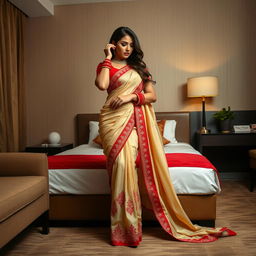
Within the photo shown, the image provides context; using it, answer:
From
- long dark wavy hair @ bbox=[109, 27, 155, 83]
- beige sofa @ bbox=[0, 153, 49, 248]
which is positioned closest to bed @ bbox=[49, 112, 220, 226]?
beige sofa @ bbox=[0, 153, 49, 248]

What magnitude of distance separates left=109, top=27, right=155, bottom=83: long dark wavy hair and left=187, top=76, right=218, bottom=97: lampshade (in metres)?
1.66

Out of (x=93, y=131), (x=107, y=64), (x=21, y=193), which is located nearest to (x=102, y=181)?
(x=21, y=193)

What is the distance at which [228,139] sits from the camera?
368 centimetres

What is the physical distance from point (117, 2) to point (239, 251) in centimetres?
365

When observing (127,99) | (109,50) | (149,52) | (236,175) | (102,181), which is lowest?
(236,175)

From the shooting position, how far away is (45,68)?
14.4 feet

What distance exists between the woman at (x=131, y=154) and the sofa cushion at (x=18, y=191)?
536 millimetres

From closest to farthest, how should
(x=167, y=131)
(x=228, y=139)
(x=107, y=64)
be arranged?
1. (x=107, y=64)
2. (x=228, y=139)
3. (x=167, y=131)

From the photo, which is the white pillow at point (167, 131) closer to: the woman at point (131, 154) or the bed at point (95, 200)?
the bed at point (95, 200)

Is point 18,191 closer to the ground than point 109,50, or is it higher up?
closer to the ground

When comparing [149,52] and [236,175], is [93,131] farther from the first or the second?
[236,175]

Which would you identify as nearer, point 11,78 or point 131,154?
point 131,154

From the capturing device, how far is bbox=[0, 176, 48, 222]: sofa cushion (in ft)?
5.40

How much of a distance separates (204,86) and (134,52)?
5.82 ft
